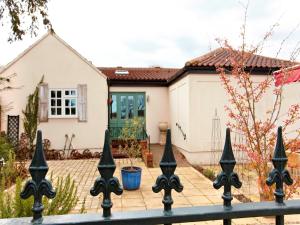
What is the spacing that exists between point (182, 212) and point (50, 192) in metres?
0.61

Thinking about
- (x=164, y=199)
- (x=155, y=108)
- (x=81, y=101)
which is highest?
(x=81, y=101)

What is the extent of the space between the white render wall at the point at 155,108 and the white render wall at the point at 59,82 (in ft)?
10.9

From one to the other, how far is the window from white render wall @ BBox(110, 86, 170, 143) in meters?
4.03

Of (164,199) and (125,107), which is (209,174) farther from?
(125,107)

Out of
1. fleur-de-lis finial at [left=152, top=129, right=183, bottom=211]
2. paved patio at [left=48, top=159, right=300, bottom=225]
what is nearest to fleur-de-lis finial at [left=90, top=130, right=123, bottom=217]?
fleur-de-lis finial at [left=152, top=129, right=183, bottom=211]

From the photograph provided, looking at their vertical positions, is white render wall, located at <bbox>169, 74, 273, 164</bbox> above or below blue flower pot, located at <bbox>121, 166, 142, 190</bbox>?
above

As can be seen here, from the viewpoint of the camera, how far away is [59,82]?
14.2m

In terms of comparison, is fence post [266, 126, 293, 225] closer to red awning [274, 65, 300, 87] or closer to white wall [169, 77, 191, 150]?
red awning [274, 65, 300, 87]

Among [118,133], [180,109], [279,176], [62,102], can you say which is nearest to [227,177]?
[279,176]

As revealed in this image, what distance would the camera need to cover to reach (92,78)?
1437cm

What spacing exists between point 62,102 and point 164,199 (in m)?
13.7

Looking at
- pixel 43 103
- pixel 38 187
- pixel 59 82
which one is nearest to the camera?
pixel 38 187

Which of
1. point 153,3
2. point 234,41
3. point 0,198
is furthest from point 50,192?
point 153,3

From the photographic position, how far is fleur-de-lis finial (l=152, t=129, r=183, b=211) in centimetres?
129
